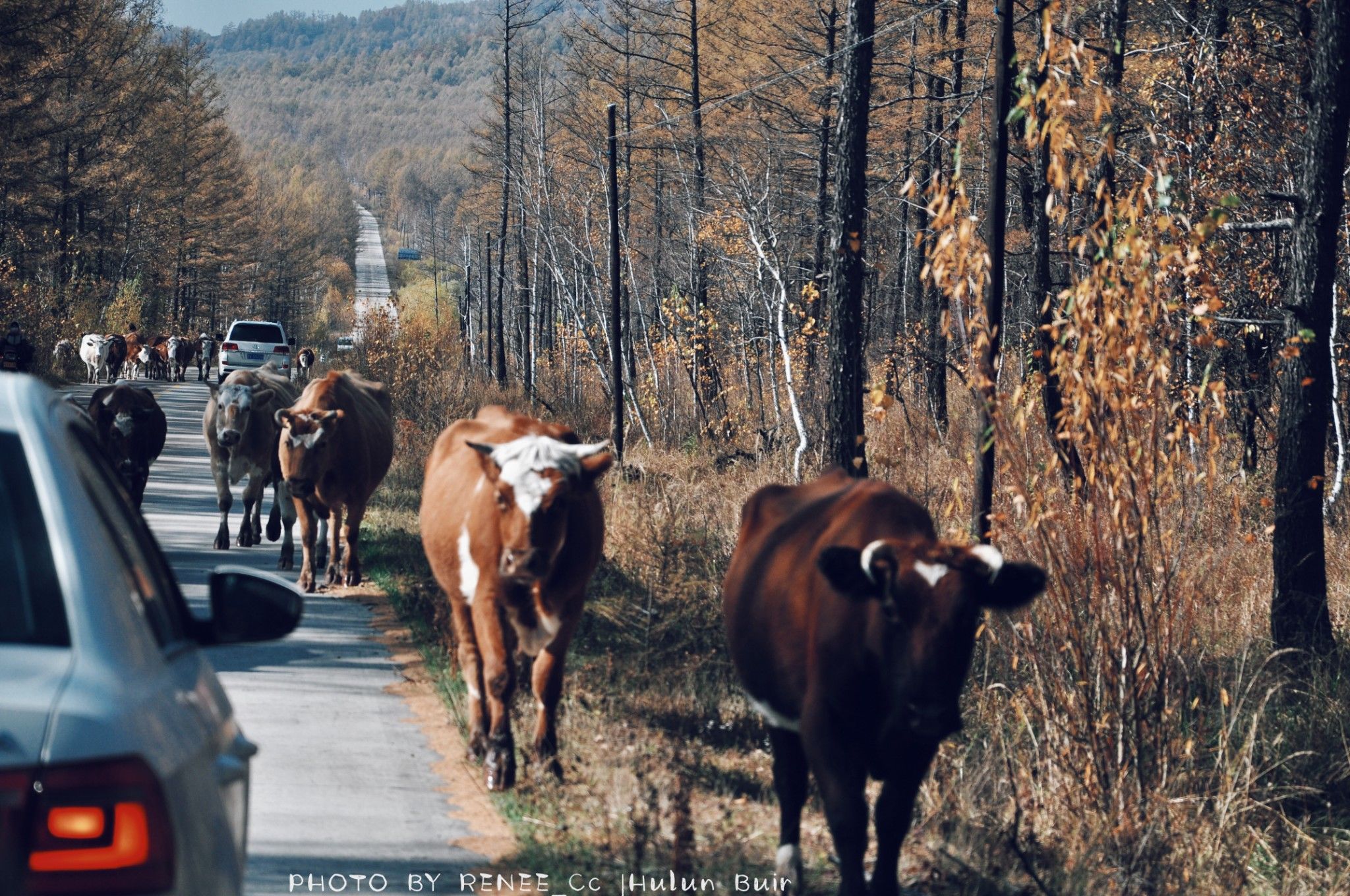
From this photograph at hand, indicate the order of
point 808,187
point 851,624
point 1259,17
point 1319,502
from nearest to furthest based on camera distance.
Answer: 1. point 851,624
2. point 1319,502
3. point 1259,17
4. point 808,187

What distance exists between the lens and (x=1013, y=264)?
131 ft

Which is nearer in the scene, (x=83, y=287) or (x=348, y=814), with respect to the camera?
(x=348, y=814)

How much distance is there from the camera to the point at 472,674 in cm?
851

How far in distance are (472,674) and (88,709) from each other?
6093 mm

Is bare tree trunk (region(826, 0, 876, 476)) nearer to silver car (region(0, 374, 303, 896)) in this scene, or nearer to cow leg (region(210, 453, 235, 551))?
cow leg (region(210, 453, 235, 551))

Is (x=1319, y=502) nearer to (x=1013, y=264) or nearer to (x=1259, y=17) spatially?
(x=1259, y=17)

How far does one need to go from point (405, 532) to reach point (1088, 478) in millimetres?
10461

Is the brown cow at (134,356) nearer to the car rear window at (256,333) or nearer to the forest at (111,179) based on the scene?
the forest at (111,179)

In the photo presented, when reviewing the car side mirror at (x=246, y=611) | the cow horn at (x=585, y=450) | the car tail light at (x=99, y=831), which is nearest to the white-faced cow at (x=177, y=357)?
the cow horn at (x=585, y=450)

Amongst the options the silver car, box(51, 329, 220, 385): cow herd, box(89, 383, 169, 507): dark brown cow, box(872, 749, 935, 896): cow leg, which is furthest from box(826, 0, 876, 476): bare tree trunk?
box(51, 329, 220, 385): cow herd

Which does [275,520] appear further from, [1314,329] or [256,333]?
[256,333]

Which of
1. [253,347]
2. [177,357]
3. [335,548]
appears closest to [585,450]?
[335,548]

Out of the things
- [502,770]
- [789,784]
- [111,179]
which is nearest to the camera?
[789,784]

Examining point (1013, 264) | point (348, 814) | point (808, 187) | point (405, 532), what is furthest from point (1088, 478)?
point (1013, 264)
